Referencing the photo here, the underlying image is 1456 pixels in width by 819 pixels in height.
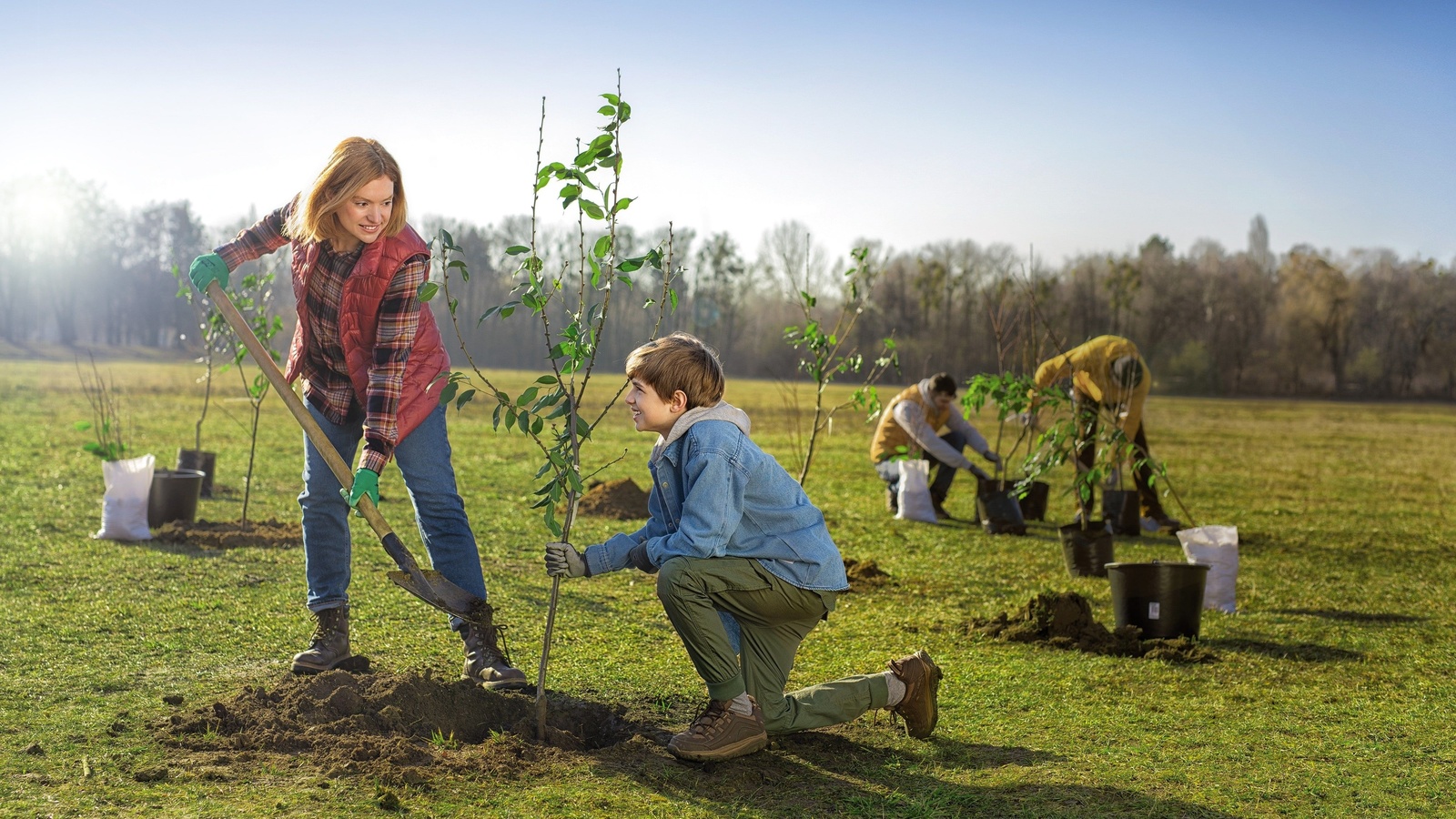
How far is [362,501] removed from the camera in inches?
149

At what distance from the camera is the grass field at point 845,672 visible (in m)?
3.17

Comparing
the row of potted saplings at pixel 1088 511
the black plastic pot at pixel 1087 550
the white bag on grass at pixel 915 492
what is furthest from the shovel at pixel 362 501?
the white bag on grass at pixel 915 492

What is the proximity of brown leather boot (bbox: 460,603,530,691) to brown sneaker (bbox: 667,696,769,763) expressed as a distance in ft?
2.80

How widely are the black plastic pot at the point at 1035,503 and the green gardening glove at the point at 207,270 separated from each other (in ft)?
25.0

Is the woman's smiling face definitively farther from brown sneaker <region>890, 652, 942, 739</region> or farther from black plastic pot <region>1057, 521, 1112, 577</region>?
black plastic pot <region>1057, 521, 1112, 577</region>

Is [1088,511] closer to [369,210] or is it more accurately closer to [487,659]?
[487,659]

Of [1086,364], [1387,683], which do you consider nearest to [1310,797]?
[1387,683]

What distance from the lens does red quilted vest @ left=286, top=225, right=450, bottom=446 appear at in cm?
387

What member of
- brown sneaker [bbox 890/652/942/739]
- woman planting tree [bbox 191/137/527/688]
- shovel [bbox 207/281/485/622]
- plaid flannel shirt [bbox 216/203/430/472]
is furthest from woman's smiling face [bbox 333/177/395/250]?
brown sneaker [bbox 890/652/942/739]

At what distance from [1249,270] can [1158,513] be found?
67.1 metres

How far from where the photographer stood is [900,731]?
3.86 m

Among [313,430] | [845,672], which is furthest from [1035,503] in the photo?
[313,430]

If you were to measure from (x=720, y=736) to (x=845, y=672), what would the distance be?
156 centimetres

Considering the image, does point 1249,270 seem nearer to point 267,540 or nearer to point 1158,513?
point 1158,513
